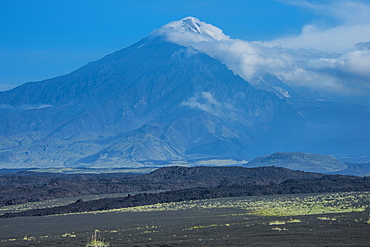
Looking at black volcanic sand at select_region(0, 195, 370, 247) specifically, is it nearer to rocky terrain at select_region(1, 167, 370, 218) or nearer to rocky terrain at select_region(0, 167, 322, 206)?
rocky terrain at select_region(1, 167, 370, 218)

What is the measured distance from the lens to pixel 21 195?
93062mm

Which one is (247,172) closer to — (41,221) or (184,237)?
(41,221)

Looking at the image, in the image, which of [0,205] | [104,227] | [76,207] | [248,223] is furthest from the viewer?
[0,205]

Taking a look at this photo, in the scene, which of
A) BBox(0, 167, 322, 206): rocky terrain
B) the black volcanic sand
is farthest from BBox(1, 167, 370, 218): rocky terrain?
the black volcanic sand

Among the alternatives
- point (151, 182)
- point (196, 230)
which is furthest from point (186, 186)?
point (196, 230)

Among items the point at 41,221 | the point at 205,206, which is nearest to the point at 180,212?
the point at 205,206

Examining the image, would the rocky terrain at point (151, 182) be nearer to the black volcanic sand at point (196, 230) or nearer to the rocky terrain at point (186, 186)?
the rocky terrain at point (186, 186)

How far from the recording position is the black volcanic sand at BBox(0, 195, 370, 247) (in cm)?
3200

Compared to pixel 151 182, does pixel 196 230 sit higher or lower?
lower

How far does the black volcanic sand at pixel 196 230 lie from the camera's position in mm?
32000

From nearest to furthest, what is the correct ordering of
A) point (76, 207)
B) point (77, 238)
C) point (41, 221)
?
1. point (77, 238)
2. point (41, 221)
3. point (76, 207)

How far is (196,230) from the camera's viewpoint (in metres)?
39.1

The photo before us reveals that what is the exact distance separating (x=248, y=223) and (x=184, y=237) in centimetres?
713

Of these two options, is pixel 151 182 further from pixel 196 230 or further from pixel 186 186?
pixel 196 230
